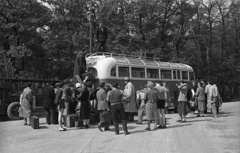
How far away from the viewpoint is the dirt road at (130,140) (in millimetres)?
8570

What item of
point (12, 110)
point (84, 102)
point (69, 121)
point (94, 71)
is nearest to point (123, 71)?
point (94, 71)

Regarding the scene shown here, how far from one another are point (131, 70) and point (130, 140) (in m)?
8.43

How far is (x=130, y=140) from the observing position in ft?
32.3

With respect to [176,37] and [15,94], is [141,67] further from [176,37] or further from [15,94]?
[176,37]

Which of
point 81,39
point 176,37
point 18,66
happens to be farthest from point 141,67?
point 176,37

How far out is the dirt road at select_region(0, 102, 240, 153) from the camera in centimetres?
857

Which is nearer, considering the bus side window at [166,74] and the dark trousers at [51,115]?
the dark trousers at [51,115]

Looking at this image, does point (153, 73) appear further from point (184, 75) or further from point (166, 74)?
point (184, 75)

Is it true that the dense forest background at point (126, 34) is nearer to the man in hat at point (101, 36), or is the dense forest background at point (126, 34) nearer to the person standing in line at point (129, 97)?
the man in hat at point (101, 36)

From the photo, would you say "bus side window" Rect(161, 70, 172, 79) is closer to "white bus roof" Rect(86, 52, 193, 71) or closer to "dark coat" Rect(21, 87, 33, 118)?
"white bus roof" Rect(86, 52, 193, 71)

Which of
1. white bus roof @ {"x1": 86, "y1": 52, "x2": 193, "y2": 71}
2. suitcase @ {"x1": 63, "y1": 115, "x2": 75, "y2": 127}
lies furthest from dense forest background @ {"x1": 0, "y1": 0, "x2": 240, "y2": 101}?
suitcase @ {"x1": 63, "y1": 115, "x2": 75, "y2": 127}

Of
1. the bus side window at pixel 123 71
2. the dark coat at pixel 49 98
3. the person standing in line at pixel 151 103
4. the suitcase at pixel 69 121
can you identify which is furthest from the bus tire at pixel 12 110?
the person standing in line at pixel 151 103

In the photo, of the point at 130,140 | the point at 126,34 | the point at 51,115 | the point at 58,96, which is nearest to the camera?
the point at 130,140

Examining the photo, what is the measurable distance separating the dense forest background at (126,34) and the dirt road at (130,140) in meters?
12.3
